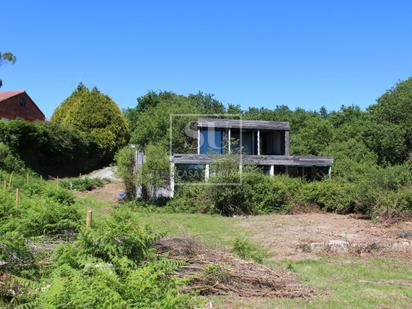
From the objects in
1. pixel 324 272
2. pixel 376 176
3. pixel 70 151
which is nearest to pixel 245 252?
pixel 324 272

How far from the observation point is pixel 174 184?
2544 cm

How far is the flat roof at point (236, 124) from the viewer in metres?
29.8

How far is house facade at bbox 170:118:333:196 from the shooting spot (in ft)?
88.2

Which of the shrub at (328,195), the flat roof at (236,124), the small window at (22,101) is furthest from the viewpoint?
the small window at (22,101)

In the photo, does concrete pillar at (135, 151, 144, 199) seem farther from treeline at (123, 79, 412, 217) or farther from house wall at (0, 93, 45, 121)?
house wall at (0, 93, 45, 121)

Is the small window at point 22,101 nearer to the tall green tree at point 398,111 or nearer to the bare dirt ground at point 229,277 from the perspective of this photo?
the tall green tree at point 398,111

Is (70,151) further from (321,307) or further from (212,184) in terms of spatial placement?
(321,307)

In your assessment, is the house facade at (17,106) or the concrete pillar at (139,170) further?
the house facade at (17,106)

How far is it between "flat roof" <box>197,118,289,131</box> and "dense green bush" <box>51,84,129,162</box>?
502 inches

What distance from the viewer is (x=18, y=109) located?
47.1 meters

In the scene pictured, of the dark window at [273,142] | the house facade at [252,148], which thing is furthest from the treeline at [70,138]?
the dark window at [273,142]

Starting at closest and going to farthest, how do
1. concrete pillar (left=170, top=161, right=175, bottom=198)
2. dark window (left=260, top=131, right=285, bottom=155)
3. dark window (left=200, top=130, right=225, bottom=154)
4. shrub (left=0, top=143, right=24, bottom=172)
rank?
1. concrete pillar (left=170, top=161, right=175, bottom=198)
2. shrub (left=0, top=143, right=24, bottom=172)
3. dark window (left=200, top=130, right=225, bottom=154)
4. dark window (left=260, top=131, right=285, bottom=155)

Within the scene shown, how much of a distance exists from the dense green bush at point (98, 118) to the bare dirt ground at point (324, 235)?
68.8 feet

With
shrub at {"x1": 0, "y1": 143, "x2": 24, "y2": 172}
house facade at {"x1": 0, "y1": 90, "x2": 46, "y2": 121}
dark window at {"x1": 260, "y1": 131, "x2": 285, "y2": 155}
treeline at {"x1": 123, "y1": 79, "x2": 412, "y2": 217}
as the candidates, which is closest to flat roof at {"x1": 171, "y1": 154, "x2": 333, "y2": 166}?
treeline at {"x1": 123, "y1": 79, "x2": 412, "y2": 217}
